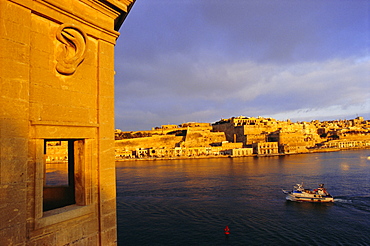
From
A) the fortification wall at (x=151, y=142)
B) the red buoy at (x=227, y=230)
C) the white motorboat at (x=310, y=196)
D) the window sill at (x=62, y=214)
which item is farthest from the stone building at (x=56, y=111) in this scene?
the fortification wall at (x=151, y=142)

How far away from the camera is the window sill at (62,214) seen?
2.29 meters

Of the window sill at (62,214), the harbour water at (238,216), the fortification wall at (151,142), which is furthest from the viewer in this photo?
the fortification wall at (151,142)

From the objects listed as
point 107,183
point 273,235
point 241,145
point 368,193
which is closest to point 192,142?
point 241,145

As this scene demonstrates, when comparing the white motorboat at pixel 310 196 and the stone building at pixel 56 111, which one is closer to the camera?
the stone building at pixel 56 111

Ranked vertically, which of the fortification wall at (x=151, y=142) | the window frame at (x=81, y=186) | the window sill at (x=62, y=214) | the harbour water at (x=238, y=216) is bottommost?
the harbour water at (x=238, y=216)

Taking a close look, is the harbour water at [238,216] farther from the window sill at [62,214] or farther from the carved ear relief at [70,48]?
the carved ear relief at [70,48]

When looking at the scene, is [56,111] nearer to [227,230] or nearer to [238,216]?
[227,230]

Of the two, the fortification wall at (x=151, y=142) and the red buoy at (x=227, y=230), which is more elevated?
the fortification wall at (x=151, y=142)

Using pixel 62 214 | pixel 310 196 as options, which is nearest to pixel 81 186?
pixel 62 214

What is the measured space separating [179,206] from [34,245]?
16.2 m

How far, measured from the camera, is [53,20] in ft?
8.09

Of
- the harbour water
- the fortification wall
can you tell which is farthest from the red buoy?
the fortification wall

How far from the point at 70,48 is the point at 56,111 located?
27.8 inches

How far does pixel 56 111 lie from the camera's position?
241cm
